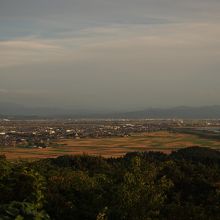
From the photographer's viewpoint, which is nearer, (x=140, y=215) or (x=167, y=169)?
(x=140, y=215)

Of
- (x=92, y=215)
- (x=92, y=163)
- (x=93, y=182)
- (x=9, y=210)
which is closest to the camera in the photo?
(x=9, y=210)

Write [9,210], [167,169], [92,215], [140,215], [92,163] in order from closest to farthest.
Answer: [9,210] < [140,215] < [92,215] < [167,169] < [92,163]

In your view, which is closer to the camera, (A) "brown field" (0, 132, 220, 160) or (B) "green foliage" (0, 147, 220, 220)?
(B) "green foliage" (0, 147, 220, 220)

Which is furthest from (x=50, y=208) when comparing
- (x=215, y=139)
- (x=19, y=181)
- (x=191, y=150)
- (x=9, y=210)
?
(x=215, y=139)

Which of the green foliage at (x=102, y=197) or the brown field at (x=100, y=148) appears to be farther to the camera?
the brown field at (x=100, y=148)

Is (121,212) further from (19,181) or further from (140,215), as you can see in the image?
(19,181)

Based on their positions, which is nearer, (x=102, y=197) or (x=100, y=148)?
(x=102, y=197)

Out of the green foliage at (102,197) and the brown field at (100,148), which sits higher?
the green foliage at (102,197)

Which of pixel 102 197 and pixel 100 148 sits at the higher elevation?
pixel 102 197

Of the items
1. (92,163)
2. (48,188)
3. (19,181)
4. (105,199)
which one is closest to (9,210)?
(105,199)

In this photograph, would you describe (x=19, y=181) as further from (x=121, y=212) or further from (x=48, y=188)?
(x=121, y=212)

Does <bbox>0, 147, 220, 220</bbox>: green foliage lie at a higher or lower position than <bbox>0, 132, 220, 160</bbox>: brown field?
higher
